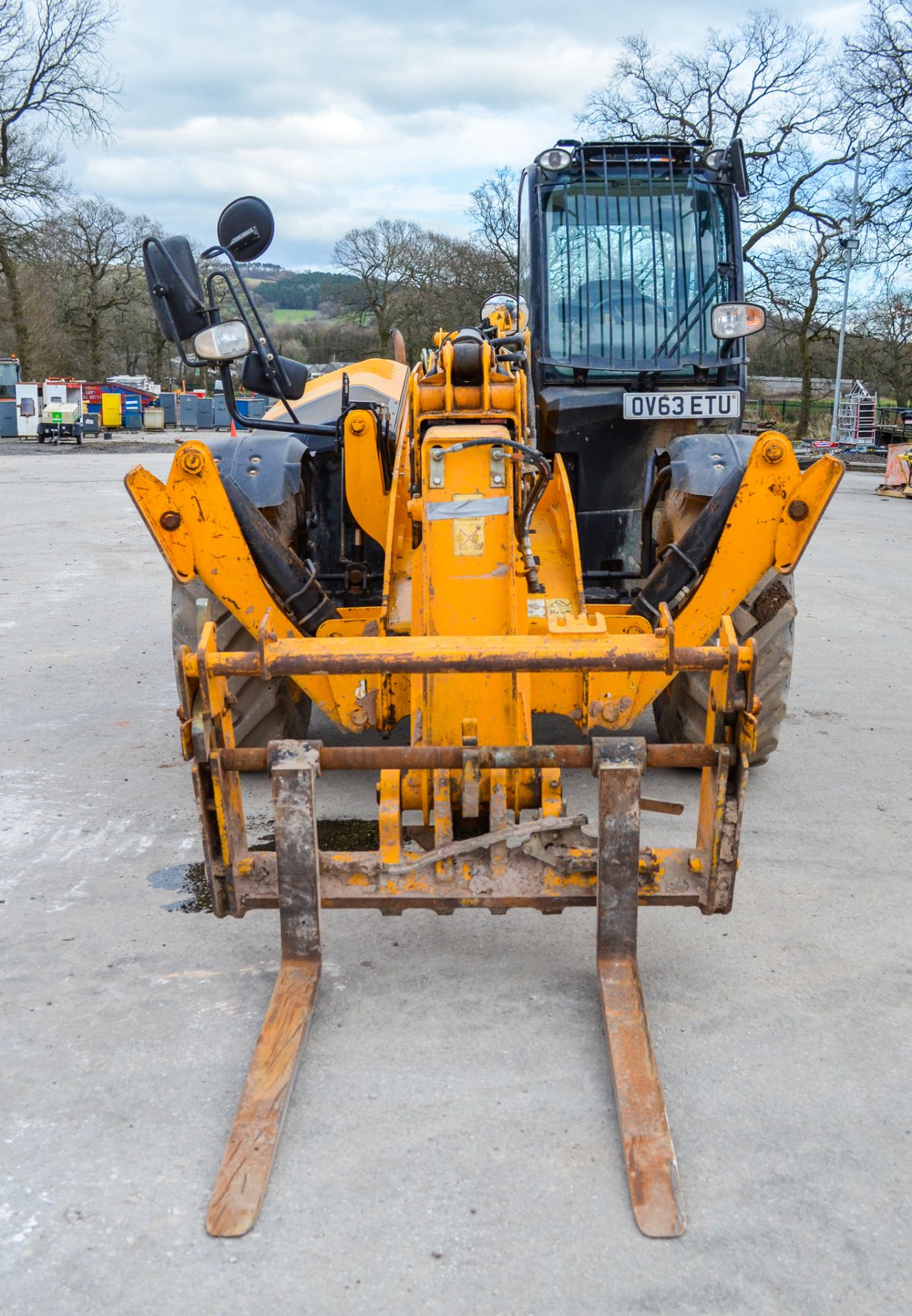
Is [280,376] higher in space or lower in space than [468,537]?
higher

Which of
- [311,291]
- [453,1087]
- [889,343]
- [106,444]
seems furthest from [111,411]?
[453,1087]

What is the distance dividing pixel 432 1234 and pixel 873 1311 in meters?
0.87

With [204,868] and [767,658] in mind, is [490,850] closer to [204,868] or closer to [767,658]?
[204,868]

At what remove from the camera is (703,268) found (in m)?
→ 5.96

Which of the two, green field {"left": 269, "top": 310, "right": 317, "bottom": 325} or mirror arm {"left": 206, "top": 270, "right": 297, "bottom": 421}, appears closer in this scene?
mirror arm {"left": 206, "top": 270, "right": 297, "bottom": 421}

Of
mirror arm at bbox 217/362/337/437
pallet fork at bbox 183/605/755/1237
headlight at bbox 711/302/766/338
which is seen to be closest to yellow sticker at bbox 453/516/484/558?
pallet fork at bbox 183/605/755/1237

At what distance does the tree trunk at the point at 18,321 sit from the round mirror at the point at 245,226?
36289mm

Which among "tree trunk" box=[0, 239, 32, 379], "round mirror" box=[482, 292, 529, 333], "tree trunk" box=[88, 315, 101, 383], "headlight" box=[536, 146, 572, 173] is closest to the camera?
"round mirror" box=[482, 292, 529, 333]

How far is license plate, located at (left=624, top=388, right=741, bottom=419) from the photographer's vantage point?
554 cm

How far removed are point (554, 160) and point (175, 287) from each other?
296 centimetres

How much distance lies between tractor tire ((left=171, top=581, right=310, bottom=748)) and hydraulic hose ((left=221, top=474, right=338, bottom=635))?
1.10 ft

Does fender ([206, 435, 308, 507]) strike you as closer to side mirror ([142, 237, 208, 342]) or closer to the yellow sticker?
side mirror ([142, 237, 208, 342])

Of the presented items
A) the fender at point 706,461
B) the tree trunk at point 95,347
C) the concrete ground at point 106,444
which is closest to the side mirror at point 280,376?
the fender at point 706,461

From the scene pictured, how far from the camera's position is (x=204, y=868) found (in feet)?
12.6
